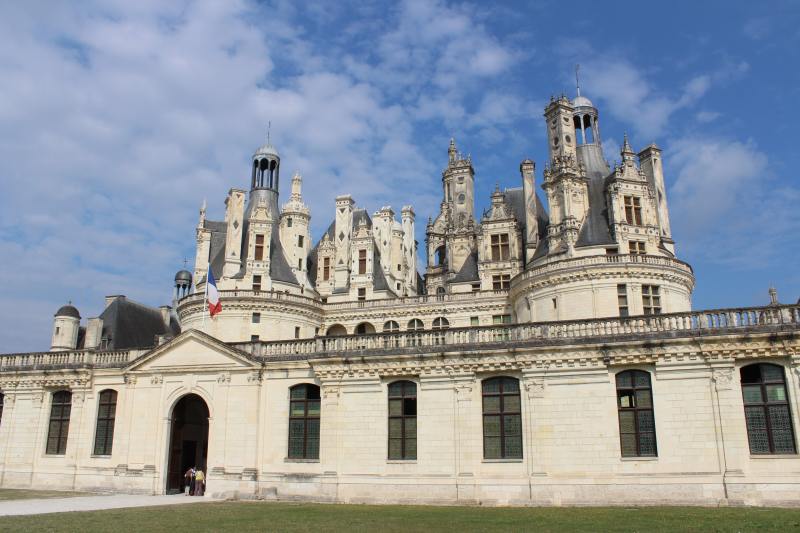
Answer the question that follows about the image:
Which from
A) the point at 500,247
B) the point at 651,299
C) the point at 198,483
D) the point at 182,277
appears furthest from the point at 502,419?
the point at 182,277

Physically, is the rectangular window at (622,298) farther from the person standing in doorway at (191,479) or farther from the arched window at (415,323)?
the person standing in doorway at (191,479)

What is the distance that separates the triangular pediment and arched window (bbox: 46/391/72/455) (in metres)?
4.52

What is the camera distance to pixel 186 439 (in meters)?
29.2

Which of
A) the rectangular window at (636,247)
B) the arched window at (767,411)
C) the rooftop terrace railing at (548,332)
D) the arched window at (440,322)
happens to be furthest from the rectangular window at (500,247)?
the arched window at (767,411)

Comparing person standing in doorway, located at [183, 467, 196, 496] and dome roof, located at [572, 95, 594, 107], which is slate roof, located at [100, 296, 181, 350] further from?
dome roof, located at [572, 95, 594, 107]

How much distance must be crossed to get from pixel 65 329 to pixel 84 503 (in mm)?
28867

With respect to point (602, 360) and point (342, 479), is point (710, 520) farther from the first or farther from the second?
point (342, 479)

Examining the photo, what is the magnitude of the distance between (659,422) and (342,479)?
37.4 ft

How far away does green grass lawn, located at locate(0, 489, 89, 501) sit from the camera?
78.7 feet

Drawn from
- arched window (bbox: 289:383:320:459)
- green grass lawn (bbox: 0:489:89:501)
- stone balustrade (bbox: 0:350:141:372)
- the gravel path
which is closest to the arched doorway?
the gravel path

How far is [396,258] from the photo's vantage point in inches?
1961

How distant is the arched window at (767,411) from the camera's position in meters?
19.7

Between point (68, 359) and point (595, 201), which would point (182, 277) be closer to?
point (68, 359)

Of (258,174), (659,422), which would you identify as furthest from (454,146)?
(659,422)
